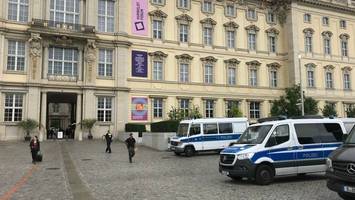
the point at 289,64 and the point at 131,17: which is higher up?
the point at 131,17

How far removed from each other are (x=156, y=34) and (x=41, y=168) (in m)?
28.8

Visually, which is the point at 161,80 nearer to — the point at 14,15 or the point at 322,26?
the point at 14,15

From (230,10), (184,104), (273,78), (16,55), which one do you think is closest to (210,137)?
(184,104)

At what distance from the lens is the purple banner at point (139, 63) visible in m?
42.0

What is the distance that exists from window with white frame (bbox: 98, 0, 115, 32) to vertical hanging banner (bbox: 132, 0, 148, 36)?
2449 millimetres

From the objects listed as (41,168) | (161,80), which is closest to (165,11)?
(161,80)

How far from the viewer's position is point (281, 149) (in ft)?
42.0

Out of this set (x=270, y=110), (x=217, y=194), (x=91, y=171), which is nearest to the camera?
(x=217, y=194)

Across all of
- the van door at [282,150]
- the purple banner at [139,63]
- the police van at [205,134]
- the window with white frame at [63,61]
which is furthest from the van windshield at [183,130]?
the window with white frame at [63,61]

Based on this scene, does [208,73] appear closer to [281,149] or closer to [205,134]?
[205,134]

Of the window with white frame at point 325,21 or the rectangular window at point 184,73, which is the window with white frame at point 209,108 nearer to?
the rectangular window at point 184,73

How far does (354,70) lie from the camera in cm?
5681

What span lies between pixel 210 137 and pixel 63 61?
2096 centimetres

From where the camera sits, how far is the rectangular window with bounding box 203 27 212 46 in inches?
1841
